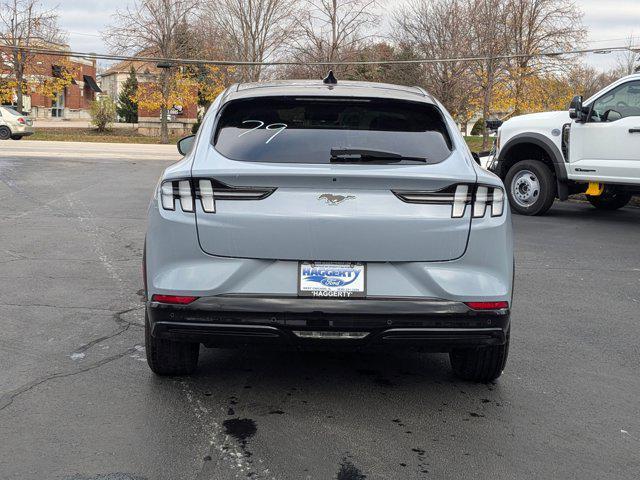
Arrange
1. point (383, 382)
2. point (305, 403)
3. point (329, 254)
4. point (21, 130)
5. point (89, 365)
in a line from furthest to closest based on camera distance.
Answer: point (21, 130)
point (89, 365)
point (383, 382)
point (305, 403)
point (329, 254)

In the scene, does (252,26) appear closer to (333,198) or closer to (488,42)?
(488,42)

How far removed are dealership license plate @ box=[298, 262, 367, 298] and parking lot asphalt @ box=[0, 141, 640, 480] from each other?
0.68 metres

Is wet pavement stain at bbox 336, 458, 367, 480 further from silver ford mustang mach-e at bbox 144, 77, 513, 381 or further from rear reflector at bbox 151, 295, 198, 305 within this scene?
rear reflector at bbox 151, 295, 198, 305

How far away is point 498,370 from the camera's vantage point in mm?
4605

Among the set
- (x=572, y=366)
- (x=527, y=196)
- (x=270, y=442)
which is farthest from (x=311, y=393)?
(x=527, y=196)

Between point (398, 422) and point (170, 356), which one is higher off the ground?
point (170, 356)

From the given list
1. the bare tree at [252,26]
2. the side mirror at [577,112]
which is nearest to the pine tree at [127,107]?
the bare tree at [252,26]

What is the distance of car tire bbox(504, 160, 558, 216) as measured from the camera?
1292cm

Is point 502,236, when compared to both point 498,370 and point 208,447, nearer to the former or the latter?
point 498,370

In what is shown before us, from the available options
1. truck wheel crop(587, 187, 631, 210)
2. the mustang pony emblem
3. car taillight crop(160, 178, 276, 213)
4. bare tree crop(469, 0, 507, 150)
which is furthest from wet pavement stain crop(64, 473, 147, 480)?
bare tree crop(469, 0, 507, 150)

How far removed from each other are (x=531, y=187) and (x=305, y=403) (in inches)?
385

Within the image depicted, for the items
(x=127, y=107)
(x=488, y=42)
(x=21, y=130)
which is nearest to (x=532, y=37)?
(x=488, y=42)

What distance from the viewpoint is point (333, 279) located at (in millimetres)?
3883

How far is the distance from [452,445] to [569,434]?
648 millimetres
